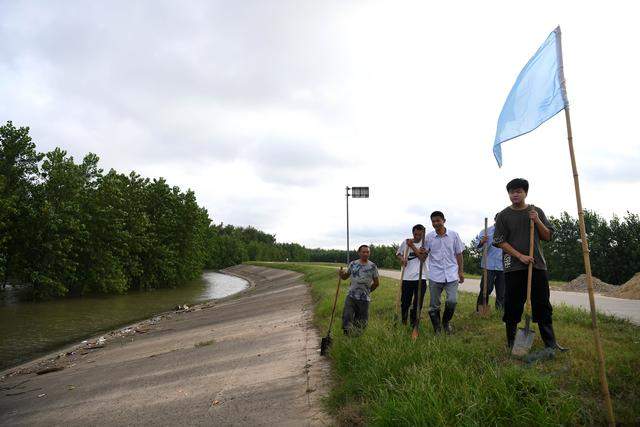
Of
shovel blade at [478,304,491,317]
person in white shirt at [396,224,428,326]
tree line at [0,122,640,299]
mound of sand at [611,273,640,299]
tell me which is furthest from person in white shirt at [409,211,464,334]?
tree line at [0,122,640,299]

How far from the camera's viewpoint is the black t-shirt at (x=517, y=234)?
16.5 feet

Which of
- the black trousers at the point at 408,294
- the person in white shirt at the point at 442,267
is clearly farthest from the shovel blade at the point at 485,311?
the black trousers at the point at 408,294

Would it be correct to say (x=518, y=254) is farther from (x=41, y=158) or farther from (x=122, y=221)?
(x=122, y=221)

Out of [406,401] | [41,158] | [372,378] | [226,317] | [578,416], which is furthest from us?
[41,158]

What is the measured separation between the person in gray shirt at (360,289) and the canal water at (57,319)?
9476 millimetres

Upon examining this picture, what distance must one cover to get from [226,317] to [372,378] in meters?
12.3

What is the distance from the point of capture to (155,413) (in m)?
5.61

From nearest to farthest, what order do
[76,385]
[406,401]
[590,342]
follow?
[406,401] → [590,342] → [76,385]

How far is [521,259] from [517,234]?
390 millimetres

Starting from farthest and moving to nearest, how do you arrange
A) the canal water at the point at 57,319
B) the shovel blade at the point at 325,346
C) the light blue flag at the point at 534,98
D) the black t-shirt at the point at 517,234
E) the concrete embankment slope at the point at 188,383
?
the canal water at the point at 57,319 < the shovel blade at the point at 325,346 < the concrete embankment slope at the point at 188,383 < the black t-shirt at the point at 517,234 < the light blue flag at the point at 534,98

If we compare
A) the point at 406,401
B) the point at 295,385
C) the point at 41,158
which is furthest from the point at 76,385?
the point at 41,158

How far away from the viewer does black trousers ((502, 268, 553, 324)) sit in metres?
4.91

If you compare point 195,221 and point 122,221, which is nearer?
point 122,221

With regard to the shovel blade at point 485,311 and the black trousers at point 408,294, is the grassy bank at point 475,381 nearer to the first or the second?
the black trousers at point 408,294
